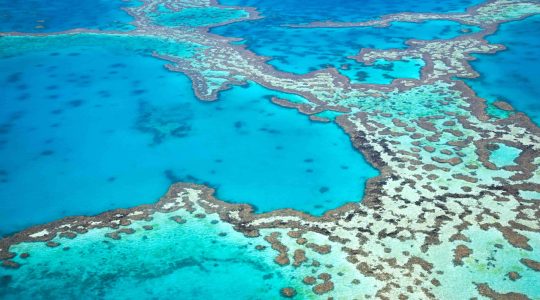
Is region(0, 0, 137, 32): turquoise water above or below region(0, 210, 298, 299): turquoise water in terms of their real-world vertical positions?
above

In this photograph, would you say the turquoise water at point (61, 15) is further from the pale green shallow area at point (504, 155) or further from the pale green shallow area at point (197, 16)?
the pale green shallow area at point (504, 155)

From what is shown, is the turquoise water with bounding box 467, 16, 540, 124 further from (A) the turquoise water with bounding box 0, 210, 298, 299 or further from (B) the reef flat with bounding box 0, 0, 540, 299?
(A) the turquoise water with bounding box 0, 210, 298, 299

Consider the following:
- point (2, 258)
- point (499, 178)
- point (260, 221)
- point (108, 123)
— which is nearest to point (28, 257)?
point (2, 258)

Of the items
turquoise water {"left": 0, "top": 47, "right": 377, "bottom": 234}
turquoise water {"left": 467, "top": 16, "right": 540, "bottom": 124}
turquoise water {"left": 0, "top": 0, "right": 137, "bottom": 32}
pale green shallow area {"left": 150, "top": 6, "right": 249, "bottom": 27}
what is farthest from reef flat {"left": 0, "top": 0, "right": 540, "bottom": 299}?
turquoise water {"left": 0, "top": 0, "right": 137, "bottom": 32}

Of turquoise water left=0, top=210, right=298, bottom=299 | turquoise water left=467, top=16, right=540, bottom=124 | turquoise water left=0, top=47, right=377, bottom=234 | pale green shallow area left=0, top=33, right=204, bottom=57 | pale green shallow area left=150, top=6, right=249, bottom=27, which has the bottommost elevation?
turquoise water left=0, top=210, right=298, bottom=299

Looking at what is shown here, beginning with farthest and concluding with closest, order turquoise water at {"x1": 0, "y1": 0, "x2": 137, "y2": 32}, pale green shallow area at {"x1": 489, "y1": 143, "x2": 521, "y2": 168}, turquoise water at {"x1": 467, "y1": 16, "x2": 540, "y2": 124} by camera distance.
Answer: turquoise water at {"x1": 0, "y1": 0, "x2": 137, "y2": 32} < turquoise water at {"x1": 467, "y1": 16, "x2": 540, "y2": 124} < pale green shallow area at {"x1": 489, "y1": 143, "x2": 521, "y2": 168}

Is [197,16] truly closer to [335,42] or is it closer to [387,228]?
[335,42]

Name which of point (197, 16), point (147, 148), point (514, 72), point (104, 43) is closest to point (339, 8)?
point (197, 16)
